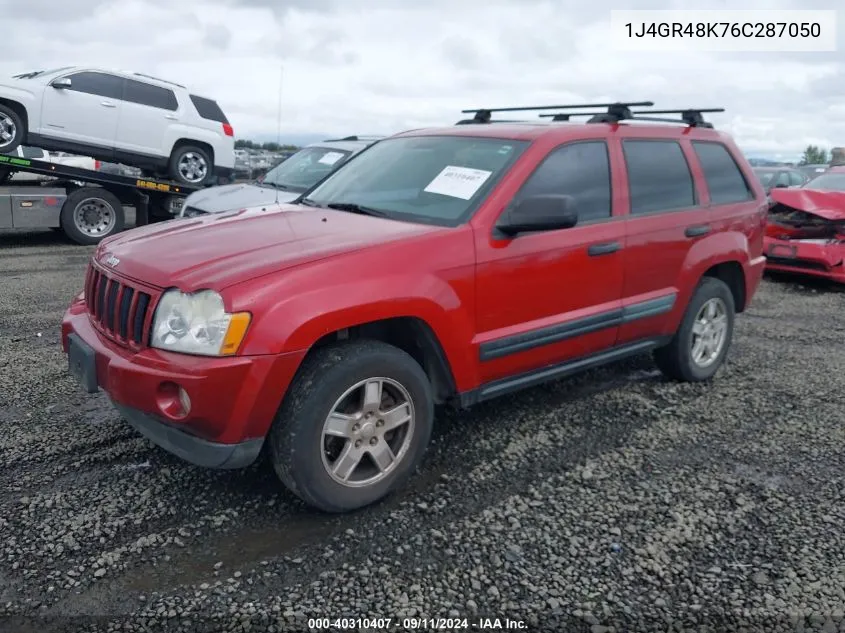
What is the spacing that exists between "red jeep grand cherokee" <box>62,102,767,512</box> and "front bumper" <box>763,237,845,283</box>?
459 cm

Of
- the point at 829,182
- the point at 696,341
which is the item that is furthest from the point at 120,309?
the point at 829,182

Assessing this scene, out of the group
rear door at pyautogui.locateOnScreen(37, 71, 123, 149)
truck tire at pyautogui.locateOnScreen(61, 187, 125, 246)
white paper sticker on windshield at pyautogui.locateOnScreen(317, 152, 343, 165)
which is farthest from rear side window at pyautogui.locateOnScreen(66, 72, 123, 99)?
white paper sticker on windshield at pyautogui.locateOnScreen(317, 152, 343, 165)

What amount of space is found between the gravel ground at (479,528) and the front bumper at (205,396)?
0.41 meters

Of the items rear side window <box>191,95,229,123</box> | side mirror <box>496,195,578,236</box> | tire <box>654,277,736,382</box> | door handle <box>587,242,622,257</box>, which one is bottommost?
tire <box>654,277,736,382</box>

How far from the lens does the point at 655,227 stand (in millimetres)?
4539

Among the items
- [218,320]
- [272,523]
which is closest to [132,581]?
[272,523]

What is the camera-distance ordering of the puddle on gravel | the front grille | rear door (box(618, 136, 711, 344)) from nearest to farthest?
the puddle on gravel → the front grille → rear door (box(618, 136, 711, 344))

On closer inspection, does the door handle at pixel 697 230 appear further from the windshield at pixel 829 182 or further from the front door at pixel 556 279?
the windshield at pixel 829 182

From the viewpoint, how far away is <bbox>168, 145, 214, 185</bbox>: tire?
508 inches

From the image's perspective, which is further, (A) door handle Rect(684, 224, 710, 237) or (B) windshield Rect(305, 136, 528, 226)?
(A) door handle Rect(684, 224, 710, 237)

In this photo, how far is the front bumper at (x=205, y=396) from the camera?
114 inches

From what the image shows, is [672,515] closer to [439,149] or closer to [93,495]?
[439,149]

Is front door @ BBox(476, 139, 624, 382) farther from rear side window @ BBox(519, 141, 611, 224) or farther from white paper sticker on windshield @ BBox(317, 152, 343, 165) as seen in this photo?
white paper sticker on windshield @ BBox(317, 152, 343, 165)

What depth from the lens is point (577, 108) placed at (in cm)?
507
